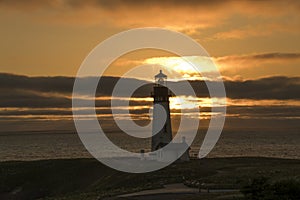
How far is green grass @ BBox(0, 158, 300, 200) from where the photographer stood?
5462 cm

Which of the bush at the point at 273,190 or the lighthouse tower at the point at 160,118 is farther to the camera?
the lighthouse tower at the point at 160,118

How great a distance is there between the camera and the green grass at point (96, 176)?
179ft

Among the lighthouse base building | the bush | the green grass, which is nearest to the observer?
the bush

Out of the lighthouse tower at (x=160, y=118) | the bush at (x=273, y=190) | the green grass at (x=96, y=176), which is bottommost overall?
the green grass at (x=96, y=176)

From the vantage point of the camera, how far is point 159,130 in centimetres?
7281

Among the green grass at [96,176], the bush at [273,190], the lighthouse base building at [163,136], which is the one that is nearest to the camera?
the bush at [273,190]

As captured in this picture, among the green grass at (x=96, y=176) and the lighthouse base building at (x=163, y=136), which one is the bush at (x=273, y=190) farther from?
the lighthouse base building at (x=163, y=136)

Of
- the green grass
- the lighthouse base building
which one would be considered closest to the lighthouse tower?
the lighthouse base building

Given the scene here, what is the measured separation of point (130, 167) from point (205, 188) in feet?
79.4

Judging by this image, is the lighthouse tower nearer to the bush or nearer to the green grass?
the green grass

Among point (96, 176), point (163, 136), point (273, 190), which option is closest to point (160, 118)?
point (163, 136)

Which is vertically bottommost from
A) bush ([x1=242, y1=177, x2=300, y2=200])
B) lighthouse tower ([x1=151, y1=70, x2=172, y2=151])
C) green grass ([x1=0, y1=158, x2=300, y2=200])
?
green grass ([x1=0, y1=158, x2=300, y2=200])

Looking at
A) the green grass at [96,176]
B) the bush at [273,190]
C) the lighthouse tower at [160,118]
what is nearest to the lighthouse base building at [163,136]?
the lighthouse tower at [160,118]

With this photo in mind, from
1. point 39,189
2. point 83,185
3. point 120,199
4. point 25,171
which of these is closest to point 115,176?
point 83,185
